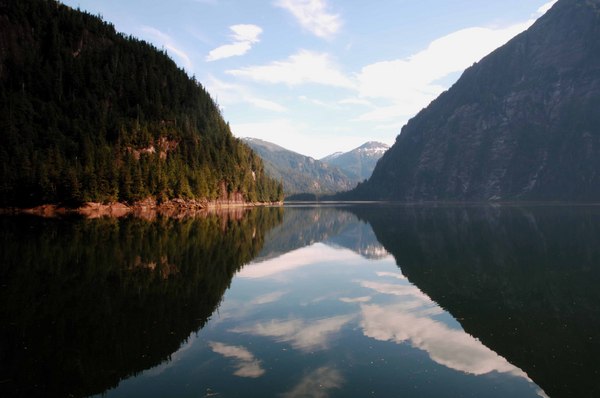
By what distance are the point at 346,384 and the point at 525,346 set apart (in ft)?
27.6

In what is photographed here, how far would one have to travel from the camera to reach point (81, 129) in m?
144

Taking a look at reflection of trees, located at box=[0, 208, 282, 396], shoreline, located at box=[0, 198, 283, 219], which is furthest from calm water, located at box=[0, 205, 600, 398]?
shoreline, located at box=[0, 198, 283, 219]

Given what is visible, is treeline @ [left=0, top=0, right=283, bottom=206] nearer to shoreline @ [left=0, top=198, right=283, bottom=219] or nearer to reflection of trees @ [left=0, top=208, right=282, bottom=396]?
shoreline @ [left=0, top=198, right=283, bottom=219]

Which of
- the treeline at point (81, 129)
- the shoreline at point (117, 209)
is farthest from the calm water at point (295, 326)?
the treeline at point (81, 129)

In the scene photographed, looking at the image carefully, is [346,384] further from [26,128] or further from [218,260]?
[26,128]

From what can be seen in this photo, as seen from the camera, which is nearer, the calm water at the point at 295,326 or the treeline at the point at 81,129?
the calm water at the point at 295,326

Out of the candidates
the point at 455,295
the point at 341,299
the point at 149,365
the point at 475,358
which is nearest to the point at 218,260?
the point at 341,299

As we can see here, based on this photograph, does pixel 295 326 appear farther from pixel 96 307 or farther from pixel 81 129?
pixel 81 129

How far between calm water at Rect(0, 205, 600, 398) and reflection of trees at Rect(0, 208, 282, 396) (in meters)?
0.09

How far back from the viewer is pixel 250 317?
22.0m

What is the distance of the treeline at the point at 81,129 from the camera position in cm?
10694

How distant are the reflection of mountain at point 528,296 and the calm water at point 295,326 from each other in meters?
0.11

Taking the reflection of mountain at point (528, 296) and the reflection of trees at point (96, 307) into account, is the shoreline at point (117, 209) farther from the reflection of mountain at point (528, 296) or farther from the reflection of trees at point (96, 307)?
the reflection of mountain at point (528, 296)

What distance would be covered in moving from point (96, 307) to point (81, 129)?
5518 inches
